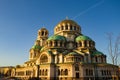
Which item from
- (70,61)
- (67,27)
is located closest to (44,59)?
(70,61)

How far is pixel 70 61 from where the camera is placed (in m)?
42.8

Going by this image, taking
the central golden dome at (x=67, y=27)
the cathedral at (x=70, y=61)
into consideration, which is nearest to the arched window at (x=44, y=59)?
the cathedral at (x=70, y=61)

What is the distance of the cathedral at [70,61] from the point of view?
136ft

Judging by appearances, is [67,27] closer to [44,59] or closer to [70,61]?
Answer: [44,59]

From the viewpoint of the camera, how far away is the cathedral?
41388 mm

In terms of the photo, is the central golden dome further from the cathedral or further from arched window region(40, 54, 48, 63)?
arched window region(40, 54, 48, 63)

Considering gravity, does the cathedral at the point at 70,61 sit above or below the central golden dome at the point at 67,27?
below

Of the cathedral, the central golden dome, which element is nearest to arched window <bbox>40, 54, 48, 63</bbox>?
the cathedral

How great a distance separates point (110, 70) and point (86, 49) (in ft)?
33.1

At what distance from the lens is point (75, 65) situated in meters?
40.8

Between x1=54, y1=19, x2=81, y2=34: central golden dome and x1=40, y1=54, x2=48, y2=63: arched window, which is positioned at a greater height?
x1=54, y1=19, x2=81, y2=34: central golden dome

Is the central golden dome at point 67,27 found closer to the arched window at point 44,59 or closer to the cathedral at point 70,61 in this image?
the cathedral at point 70,61

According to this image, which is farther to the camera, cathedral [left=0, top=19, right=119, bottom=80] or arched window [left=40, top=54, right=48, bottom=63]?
arched window [left=40, top=54, right=48, bottom=63]

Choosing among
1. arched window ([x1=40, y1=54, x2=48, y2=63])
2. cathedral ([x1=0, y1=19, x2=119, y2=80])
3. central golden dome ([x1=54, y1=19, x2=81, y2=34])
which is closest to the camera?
cathedral ([x1=0, y1=19, x2=119, y2=80])
